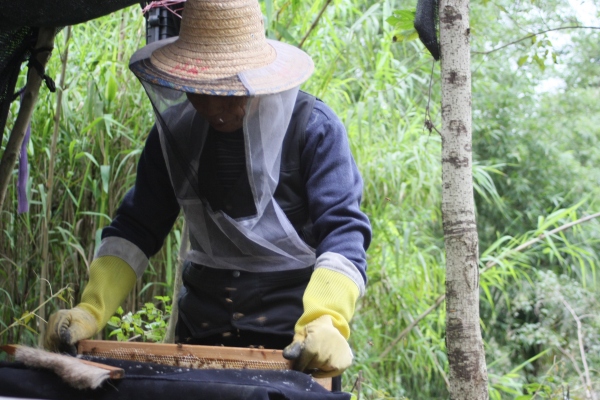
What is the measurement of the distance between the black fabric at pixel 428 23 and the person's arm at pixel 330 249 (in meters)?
0.42

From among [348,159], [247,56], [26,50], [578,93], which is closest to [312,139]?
[348,159]

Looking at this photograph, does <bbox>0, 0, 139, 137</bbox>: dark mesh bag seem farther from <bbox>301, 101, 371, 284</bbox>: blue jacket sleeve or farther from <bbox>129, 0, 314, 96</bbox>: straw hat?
<bbox>301, 101, 371, 284</bbox>: blue jacket sleeve

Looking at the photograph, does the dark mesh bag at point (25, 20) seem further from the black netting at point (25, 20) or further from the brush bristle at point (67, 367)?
the brush bristle at point (67, 367)

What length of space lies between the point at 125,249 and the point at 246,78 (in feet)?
2.38

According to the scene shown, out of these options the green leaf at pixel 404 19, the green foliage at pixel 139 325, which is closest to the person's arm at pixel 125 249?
the green foliage at pixel 139 325

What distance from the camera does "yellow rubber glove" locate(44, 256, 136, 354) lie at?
83.4 inches

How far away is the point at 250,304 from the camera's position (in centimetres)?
227

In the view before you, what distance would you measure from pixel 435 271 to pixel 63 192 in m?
2.45

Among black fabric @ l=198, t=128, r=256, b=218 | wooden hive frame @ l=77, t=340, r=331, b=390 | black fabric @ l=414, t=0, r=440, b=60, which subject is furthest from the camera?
black fabric @ l=414, t=0, r=440, b=60

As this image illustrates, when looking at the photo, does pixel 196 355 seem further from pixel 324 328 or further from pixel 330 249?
pixel 330 249

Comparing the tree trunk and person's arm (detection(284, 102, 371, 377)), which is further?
the tree trunk

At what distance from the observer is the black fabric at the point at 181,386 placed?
1.51 metres

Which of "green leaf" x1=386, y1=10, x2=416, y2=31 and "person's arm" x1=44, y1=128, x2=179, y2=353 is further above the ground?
"green leaf" x1=386, y1=10, x2=416, y2=31

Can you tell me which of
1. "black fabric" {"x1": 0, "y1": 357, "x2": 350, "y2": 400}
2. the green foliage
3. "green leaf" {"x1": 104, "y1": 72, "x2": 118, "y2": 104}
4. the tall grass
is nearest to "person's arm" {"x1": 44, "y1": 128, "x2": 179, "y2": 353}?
"black fabric" {"x1": 0, "y1": 357, "x2": 350, "y2": 400}
